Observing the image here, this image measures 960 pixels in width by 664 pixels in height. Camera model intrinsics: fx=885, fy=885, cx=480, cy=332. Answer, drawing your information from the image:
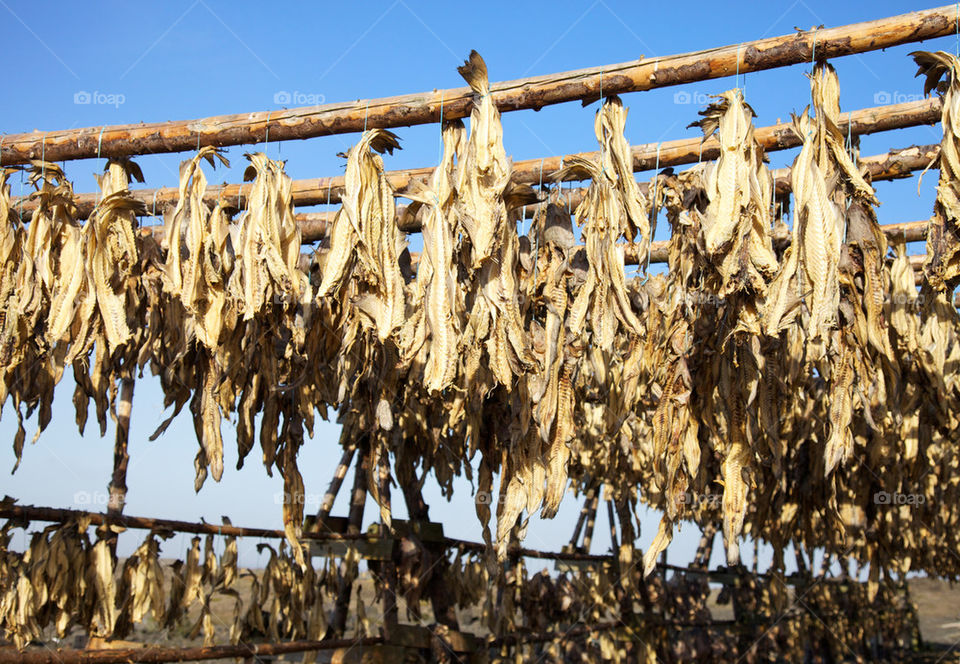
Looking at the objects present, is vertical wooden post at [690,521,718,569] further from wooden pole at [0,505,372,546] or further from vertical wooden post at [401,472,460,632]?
wooden pole at [0,505,372,546]

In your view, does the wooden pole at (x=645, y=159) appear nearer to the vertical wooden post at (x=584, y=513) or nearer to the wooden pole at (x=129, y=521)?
the wooden pole at (x=129, y=521)

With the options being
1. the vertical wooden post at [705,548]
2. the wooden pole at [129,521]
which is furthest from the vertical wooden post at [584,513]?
the wooden pole at [129,521]

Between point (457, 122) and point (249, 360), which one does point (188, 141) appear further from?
point (457, 122)

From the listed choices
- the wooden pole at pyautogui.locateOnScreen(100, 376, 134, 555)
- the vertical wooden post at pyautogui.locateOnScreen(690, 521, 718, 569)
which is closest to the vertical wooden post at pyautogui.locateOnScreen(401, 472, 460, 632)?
the wooden pole at pyautogui.locateOnScreen(100, 376, 134, 555)

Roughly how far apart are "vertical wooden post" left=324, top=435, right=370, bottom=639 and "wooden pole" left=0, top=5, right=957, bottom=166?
2.02 m

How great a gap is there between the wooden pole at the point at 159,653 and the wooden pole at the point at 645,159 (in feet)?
5.35

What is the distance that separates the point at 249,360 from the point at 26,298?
79cm

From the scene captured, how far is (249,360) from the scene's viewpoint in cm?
308

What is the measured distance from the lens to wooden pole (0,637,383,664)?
3.18m

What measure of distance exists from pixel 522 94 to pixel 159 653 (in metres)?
2.69

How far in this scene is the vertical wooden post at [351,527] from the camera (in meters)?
4.77

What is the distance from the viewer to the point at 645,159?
3414 millimetres

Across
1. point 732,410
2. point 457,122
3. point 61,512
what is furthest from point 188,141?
point 732,410

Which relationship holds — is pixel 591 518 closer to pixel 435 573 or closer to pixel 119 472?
pixel 435 573
